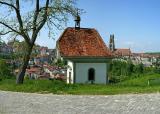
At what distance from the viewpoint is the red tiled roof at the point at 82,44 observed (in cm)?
2828

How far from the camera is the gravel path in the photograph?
33.4 feet

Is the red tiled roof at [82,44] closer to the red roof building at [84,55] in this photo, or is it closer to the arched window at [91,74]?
the red roof building at [84,55]

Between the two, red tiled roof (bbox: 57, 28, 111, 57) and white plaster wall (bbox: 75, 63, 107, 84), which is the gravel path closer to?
red tiled roof (bbox: 57, 28, 111, 57)

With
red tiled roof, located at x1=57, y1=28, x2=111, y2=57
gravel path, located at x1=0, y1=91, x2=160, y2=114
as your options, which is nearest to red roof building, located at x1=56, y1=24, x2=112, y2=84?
red tiled roof, located at x1=57, y1=28, x2=111, y2=57

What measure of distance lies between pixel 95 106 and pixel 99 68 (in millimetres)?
18374

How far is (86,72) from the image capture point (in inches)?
1142

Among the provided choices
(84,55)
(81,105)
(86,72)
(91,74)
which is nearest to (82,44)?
(84,55)

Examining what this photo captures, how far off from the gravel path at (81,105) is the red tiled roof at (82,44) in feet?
48.8

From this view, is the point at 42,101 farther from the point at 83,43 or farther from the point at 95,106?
the point at 83,43

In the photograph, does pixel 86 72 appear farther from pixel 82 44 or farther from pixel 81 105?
pixel 81 105

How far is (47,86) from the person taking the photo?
1673 cm

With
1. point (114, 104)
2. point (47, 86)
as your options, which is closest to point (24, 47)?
point (47, 86)

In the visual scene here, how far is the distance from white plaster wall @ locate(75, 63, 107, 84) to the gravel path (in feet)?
50.3

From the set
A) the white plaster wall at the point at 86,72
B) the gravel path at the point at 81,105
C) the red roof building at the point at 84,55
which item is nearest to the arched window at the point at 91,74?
the red roof building at the point at 84,55
